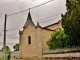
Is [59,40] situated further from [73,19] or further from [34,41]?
[34,41]

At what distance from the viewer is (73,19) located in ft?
75.4

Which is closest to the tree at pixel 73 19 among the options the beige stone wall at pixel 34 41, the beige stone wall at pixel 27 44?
the beige stone wall at pixel 34 41

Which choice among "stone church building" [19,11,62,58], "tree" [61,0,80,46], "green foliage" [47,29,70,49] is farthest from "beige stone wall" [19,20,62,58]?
"tree" [61,0,80,46]

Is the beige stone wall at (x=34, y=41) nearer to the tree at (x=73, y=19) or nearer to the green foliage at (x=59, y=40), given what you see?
the green foliage at (x=59, y=40)

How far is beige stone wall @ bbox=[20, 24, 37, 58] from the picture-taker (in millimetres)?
39812

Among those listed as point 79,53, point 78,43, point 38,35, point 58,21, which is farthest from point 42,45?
point 79,53

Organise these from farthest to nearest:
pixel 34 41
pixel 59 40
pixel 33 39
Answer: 1. pixel 33 39
2. pixel 34 41
3. pixel 59 40

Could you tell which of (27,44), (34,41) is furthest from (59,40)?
(27,44)

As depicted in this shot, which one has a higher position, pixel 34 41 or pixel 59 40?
pixel 34 41

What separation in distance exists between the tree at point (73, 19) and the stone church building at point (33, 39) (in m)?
13.4

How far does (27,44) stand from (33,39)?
209 centimetres

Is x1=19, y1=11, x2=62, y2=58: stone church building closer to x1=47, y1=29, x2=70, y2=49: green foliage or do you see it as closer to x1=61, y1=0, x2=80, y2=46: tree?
x1=47, y1=29, x2=70, y2=49: green foliage

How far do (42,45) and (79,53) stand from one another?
634 inches

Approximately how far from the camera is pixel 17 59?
40.2 metres
